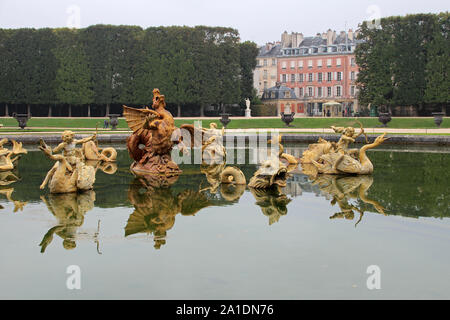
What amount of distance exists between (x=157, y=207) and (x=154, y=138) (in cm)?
462

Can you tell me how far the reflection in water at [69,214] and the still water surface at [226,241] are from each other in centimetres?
2

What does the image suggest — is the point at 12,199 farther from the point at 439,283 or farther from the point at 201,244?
the point at 439,283

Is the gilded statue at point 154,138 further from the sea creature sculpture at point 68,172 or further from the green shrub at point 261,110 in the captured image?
the green shrub at point 261,110

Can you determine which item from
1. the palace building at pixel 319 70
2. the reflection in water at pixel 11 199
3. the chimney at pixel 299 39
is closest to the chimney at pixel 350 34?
the palace building at pixel 319 70

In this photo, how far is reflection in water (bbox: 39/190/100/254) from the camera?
322 inches

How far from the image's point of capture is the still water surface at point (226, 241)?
6.29 metres

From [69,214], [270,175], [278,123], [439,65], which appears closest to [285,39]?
[439,65]

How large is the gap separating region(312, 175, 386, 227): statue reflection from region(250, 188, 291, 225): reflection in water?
962mm

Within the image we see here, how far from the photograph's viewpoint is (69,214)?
9.85 m

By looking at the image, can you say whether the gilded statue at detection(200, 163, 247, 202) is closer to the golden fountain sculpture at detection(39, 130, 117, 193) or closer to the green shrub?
the golden fountain sculpture at detection(39, 130, 117, 193)

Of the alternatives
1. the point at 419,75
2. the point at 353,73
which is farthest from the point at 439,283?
the point at 353,73

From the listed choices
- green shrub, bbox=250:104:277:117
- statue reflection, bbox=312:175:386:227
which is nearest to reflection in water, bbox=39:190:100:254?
statue reflection, bbox=312:175:386:227

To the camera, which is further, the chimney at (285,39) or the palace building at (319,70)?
the chimney at (285,39)

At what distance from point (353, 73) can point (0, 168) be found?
6625 cm
